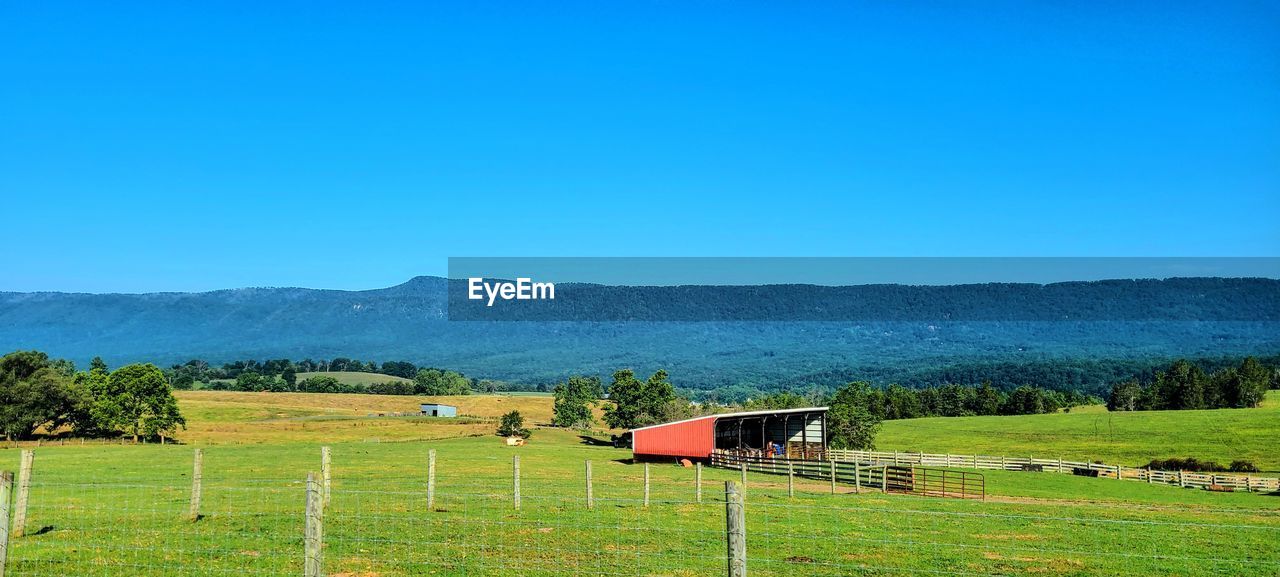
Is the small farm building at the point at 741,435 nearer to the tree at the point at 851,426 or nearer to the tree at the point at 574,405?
the tree at the point at 851,426

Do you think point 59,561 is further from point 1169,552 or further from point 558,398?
point 558,398

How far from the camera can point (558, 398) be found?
13700cm

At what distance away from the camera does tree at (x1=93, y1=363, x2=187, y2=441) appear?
74.4 metres

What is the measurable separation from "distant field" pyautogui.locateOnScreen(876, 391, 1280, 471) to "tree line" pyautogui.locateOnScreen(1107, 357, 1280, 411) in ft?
11.8

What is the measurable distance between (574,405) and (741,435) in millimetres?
72015

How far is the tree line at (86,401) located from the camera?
72.0 meters

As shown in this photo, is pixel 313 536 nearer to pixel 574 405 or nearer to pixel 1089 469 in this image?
pixel 1089 469

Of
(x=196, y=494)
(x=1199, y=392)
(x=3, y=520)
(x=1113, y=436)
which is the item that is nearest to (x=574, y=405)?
(x=1113, y=436)

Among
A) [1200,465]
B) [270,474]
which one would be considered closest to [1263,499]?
[1200,465]

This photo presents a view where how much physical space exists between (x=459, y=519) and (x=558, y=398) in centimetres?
11786

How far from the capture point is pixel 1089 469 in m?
55.8

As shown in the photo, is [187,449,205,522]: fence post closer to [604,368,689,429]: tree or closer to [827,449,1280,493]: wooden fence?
[827,449,1280,493]: wooden fence

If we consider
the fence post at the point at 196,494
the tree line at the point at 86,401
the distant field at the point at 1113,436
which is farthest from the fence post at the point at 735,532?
the tree line at the point at 86,401

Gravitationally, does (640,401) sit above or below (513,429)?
above
